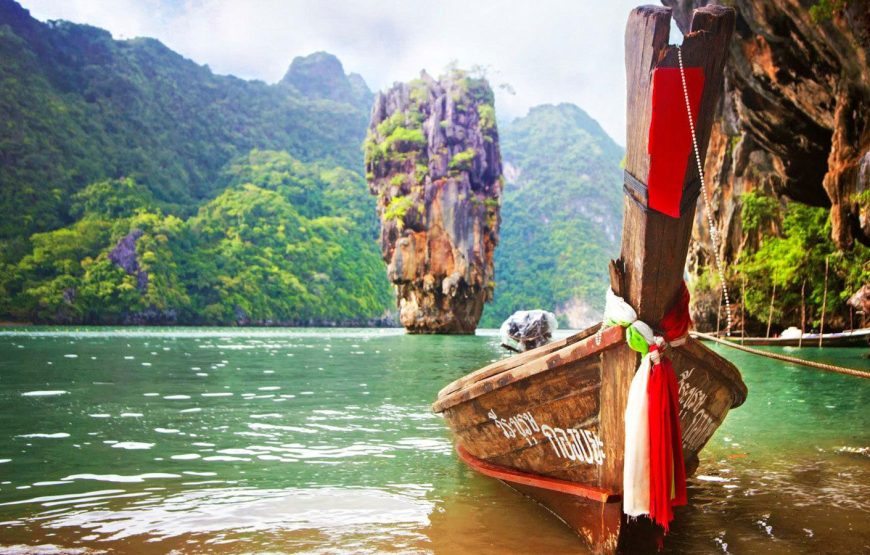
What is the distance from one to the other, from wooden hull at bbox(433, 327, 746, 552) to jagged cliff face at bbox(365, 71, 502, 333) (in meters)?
44.6

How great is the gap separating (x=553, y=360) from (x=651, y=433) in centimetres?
72

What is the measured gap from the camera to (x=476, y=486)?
583cm

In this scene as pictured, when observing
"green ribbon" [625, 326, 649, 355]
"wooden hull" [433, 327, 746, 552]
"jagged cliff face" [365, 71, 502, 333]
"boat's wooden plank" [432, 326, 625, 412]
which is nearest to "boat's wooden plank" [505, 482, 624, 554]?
"wooden hull" [433, 327, 746, 552]

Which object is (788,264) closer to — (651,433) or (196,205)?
(651,433)

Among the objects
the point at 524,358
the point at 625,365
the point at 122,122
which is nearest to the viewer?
the point at 625,365

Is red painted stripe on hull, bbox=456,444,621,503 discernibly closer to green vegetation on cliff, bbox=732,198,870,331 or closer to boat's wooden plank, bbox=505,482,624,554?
boat's wooden plank, bbox=505,482,624,554

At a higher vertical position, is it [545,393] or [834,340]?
[545,393]

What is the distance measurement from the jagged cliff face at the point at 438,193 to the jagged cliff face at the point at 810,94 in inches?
1233

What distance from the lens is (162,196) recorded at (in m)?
77.8

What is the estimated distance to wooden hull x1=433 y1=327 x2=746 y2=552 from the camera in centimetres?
406

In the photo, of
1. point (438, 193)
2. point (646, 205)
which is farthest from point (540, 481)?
point (438, 193)

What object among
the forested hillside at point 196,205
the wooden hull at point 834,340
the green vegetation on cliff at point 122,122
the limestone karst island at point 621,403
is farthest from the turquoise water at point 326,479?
the green vegetation on cliff at point 122,122

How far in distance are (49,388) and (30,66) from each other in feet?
234

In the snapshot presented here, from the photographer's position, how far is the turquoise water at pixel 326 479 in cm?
445
